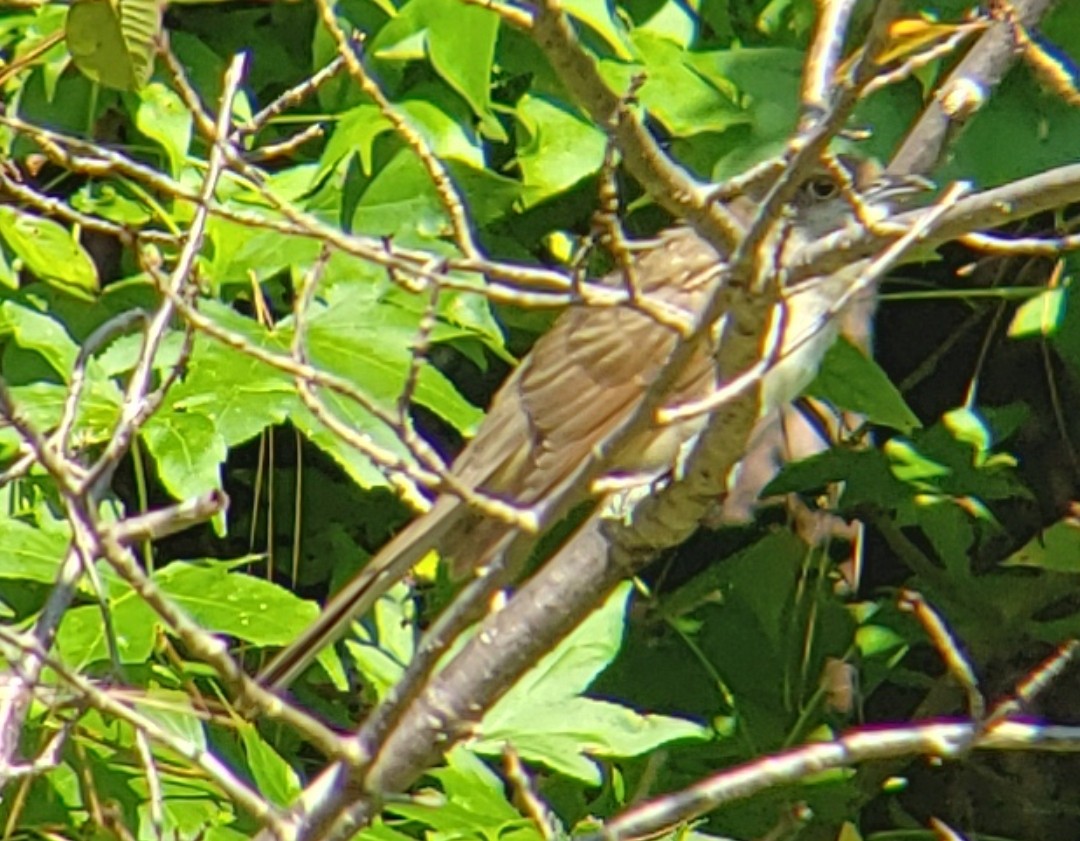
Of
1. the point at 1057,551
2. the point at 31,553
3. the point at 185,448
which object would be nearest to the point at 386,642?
the point at 185,448

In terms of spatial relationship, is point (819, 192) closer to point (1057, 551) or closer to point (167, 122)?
point (1057, 551)

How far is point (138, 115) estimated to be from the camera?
3.22 metres

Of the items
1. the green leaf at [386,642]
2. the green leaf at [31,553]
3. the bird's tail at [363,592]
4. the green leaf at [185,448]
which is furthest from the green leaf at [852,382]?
the green leaf at [31,553]

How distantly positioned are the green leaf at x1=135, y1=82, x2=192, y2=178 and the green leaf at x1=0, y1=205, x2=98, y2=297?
0.65 ft

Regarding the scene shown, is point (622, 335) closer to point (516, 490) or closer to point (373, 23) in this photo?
point (516, 490)

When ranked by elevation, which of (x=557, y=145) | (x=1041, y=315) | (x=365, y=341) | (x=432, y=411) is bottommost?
(x=432, y=411)

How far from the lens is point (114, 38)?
2.48m

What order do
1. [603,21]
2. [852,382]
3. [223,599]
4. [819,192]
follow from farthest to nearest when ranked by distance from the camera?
[819,192] < [852,382] < [603,21] < [223,599]

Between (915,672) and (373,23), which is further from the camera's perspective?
(915,672)

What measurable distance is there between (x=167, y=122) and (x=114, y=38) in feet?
2.33

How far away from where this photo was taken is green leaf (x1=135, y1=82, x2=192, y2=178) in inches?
124

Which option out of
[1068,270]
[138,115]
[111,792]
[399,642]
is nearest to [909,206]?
[1068,270]

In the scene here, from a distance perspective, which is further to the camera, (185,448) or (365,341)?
(365,341)

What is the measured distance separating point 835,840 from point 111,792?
1410 millimetres
